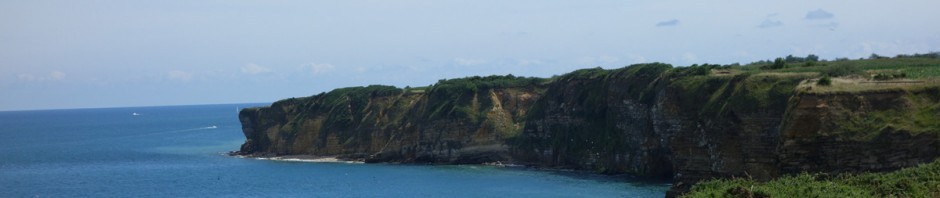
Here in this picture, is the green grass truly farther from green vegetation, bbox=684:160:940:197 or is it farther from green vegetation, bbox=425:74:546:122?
green vegetation, bbox=425:74:546:122

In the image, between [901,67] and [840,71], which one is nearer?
[840,71]

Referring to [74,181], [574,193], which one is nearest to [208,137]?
[74,181]

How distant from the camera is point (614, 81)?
276 ft

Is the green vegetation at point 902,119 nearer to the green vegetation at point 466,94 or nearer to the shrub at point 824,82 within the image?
the shrub at point 824,82

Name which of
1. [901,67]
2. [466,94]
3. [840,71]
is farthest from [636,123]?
[466,94]

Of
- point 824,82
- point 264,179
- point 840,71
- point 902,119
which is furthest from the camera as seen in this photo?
point 264,179

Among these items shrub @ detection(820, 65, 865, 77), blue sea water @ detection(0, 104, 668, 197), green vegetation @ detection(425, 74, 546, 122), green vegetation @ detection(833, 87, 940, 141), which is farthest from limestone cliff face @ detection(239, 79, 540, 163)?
green vegetation @ detection(833, 87, 940, 141)

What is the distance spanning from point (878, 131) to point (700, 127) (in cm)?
1391

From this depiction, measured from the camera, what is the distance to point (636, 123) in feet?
251

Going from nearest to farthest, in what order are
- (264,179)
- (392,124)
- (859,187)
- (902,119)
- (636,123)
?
(859,187)
(902,119)
(636,123)
(264,179)
(392,124)

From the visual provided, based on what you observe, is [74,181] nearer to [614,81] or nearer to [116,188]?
[116,188]

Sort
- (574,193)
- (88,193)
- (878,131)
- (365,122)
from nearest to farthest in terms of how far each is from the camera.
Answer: (878,131)
(574,193)
(88,193)
(365,122)

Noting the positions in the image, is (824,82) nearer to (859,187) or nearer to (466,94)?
(859,187)

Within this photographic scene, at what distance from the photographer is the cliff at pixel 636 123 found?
48906 mm
